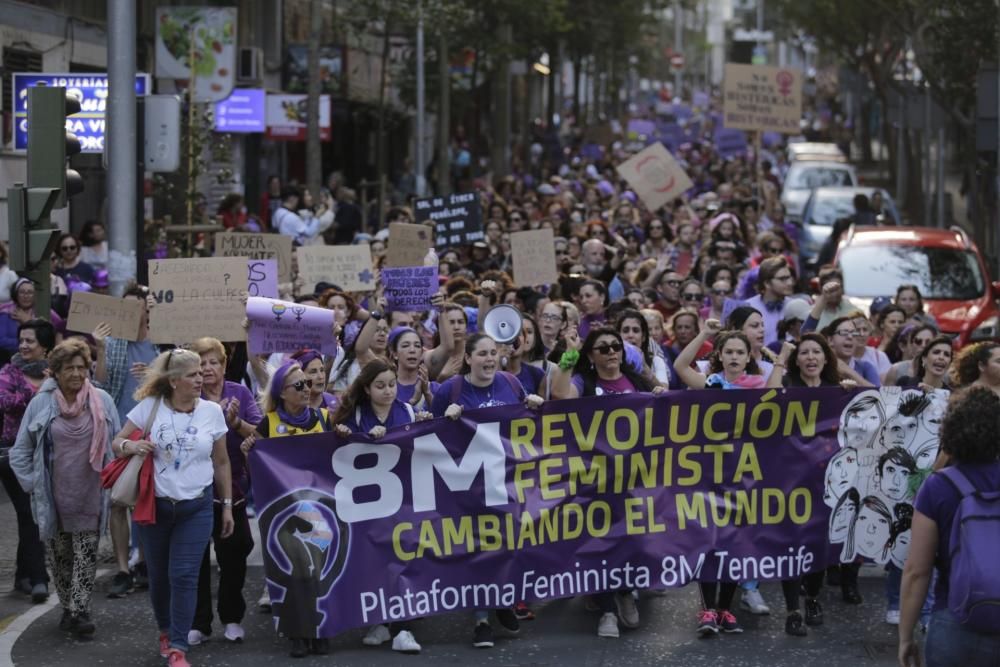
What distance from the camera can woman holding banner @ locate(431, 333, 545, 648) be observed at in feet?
Result: 29.8

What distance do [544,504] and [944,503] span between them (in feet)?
11.3

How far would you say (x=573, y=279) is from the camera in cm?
1365

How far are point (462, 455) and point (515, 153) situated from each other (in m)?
41.0

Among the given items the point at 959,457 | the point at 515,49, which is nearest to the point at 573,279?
the point at 959,457

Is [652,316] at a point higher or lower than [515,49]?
lower

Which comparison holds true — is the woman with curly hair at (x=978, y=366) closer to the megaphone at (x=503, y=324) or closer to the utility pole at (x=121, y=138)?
the megaphone at (x=503, y=324)

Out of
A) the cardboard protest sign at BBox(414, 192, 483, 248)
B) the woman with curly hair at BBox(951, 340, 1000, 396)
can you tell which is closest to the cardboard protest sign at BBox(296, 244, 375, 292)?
the cardboard protest sign at BBox(414, 192, 483, 248)

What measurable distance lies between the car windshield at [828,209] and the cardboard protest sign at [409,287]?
46.4 ft

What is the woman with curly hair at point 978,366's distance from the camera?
8.38m

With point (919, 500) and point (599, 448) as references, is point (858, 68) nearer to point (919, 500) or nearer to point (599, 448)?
point (599, 448)

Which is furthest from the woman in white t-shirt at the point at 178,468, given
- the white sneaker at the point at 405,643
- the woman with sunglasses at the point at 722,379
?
the woman with sunglasses at the point at 722,379

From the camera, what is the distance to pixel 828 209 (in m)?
26.3

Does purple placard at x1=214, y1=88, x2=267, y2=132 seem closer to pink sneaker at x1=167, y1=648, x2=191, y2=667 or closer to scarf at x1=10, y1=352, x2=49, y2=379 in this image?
scarf at x1=10, y1=352, x2=49, y2=379

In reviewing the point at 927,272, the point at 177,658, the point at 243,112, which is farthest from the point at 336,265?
the point at 243,112
